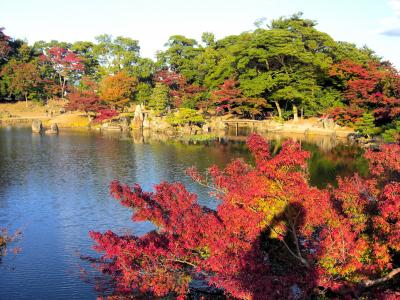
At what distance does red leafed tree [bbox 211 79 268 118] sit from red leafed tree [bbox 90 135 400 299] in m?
38.2

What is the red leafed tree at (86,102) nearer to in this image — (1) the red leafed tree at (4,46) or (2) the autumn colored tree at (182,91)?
(2) the autumn colored tree at (182,91)

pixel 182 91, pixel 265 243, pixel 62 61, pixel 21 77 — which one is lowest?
pixel 265 243

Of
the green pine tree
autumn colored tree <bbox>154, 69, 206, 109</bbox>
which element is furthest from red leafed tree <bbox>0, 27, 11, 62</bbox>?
the green pine tree

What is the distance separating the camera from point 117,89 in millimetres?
53656

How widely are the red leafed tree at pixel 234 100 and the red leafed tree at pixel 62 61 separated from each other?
25.8 metres

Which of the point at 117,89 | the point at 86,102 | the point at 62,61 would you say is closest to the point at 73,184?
the point at 86,102

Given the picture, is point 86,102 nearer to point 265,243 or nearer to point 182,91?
point 182,91

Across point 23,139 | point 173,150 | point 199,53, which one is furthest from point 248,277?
point 199,53

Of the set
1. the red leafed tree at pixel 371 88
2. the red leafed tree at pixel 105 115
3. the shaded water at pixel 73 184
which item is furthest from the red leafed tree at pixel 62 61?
the red leafed tree at pixel 371 88

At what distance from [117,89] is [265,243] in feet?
150

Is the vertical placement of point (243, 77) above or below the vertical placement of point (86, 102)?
above

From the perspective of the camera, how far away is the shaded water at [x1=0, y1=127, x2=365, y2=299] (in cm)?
1260

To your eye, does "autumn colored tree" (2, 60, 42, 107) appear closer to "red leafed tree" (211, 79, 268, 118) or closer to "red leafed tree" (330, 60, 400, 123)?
"red leafed tree" (211, 79, 268, 118)

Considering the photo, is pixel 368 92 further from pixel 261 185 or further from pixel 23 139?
pixel 261 185
